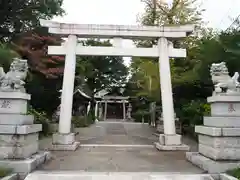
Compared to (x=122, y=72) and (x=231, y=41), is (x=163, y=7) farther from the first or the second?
(x=122, y=72)

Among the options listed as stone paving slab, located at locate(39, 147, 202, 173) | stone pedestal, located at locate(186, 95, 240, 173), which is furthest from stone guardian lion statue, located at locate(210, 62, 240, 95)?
stone paving slab, located at locate(39, 147, 202, 173)

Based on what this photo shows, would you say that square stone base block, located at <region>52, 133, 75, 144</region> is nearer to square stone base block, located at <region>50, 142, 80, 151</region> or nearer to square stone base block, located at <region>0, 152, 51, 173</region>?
square stone base block, located at <region>50, 142, 80, 151</region>

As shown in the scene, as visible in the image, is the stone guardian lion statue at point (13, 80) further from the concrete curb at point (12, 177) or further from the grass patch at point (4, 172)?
→ the concrete curb at point (12, 177)

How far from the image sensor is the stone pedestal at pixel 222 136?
220 inches

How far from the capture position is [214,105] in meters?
6.11

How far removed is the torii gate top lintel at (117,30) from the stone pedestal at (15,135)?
4811mm

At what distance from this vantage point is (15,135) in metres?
5.61

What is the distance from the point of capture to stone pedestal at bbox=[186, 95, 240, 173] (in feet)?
18.3

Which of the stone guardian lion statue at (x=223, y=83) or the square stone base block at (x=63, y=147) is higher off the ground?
the stone guardian lion statue at (x=223, y=83)

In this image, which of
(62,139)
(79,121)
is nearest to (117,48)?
(62,139)

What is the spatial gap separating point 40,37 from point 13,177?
13431 mm

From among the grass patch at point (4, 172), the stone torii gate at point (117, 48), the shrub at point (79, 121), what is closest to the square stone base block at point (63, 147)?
the stone torii gate at point (117, 48)

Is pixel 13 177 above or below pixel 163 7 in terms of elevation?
below

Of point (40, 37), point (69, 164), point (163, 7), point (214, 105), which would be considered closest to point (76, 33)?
point (69, 164)
